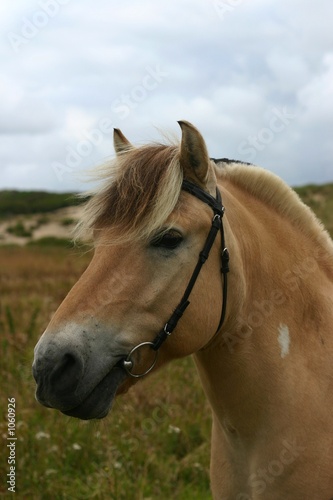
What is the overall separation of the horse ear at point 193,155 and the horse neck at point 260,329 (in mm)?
252

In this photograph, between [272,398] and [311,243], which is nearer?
[272,398]

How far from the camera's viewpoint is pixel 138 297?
8.38 feet

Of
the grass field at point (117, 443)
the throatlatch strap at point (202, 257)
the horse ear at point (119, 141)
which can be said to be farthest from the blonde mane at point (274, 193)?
the grass field at point (117, 443)

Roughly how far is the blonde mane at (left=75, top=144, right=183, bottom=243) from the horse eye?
5 centimetres

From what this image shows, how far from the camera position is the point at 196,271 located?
268 centimetres

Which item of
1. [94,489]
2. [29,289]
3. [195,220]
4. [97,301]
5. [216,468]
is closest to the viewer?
[97,301]

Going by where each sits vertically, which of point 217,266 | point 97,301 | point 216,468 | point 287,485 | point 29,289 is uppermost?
point 217,266

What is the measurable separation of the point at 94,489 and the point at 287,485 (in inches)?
89.6

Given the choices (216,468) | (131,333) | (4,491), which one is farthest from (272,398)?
(4,491)

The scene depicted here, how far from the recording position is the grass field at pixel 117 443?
467 cm

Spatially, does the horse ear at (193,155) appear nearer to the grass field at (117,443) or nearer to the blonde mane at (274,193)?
the blonde mane at (274,193)

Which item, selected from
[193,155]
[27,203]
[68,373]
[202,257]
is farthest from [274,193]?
[27,203]

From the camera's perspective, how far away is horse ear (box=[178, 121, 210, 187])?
106 inches

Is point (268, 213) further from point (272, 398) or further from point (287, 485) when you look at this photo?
point (287, 485)
